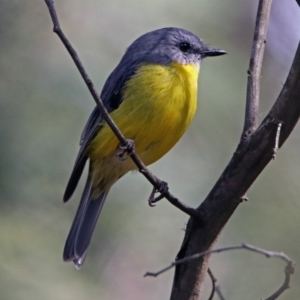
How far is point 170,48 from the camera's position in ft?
15.3

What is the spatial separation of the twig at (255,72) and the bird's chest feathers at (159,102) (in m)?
0.81

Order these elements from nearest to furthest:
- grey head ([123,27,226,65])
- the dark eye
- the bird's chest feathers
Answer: the bird's chest feathers < grey head ([123,27,226,65]) < the dark eye

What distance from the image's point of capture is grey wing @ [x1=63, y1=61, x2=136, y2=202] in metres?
4.37

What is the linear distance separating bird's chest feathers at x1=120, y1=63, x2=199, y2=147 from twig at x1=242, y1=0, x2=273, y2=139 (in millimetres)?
811

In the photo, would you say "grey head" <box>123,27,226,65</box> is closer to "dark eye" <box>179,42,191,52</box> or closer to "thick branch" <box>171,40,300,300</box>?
"dark eye" <box>179,42,191,52</box>

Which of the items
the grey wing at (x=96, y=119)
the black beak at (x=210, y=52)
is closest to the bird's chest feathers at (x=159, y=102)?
the grey wing at (x=96, y=119)

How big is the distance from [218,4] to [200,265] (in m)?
3.39

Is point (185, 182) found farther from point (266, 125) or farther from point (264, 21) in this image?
point (266, 125)

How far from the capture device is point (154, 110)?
4.09 meters

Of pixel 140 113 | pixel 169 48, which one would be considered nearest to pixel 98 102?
pixel 140 113

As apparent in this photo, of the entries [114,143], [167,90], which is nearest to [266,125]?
[167,90]

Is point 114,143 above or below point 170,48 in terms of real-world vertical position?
below

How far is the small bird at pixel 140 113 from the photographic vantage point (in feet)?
13.5

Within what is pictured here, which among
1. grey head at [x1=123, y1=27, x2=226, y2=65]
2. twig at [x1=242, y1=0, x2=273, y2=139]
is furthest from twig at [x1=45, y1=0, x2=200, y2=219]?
grey head at [x1=123, y1=27, x2=226, y2=65]
